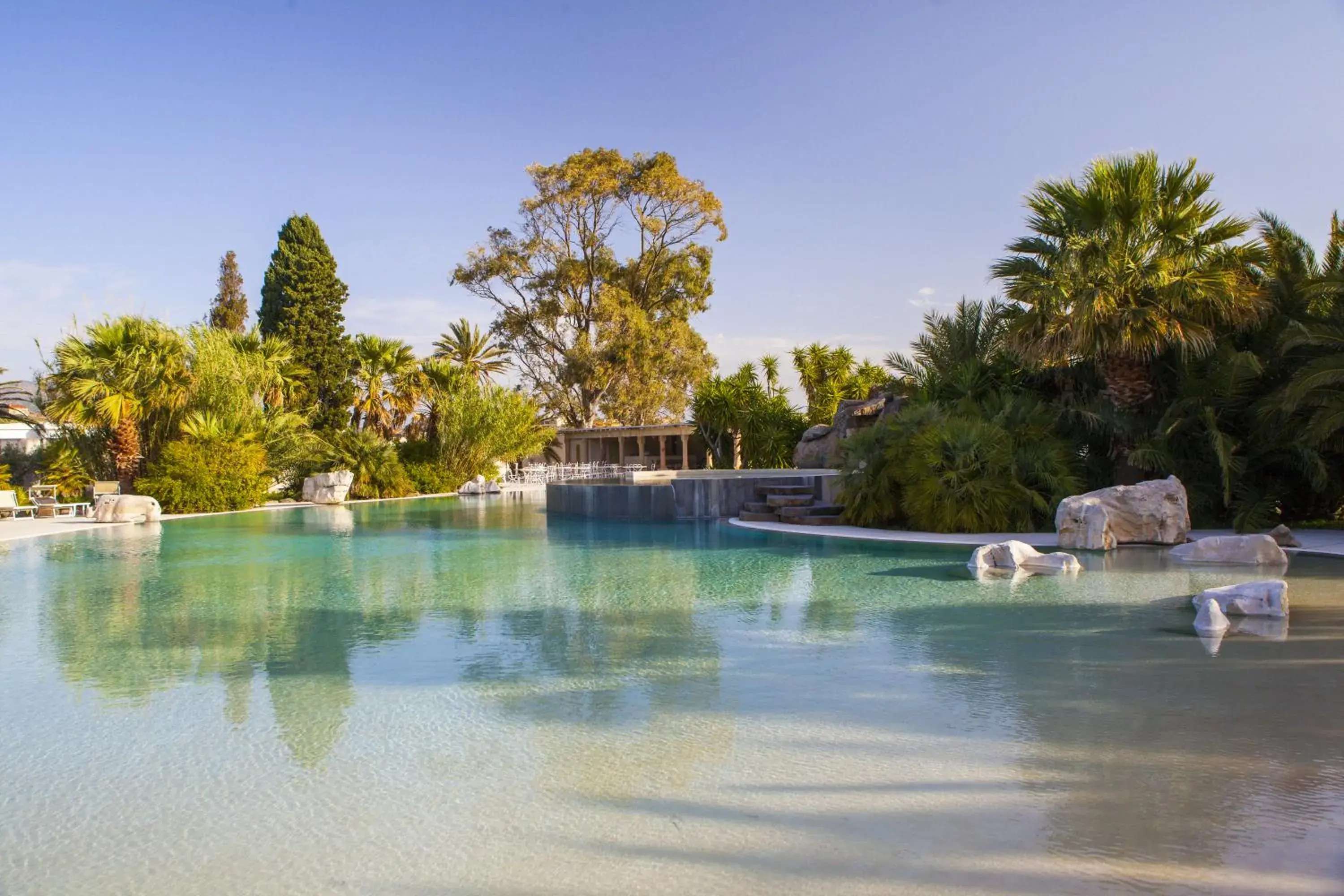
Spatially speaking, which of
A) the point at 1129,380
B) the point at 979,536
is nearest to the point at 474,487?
the point at 979,536

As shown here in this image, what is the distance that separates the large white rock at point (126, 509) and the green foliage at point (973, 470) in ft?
48.8

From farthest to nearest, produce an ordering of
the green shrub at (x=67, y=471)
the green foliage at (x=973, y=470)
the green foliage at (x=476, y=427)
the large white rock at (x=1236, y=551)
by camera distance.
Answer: the green foliage at (x=476, y=427) → the green shrub at (x=67, y=471) → the green foliage at (x=973, y=470) → the large white rock at (x=1236, y=551)

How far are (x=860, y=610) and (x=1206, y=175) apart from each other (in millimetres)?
9376

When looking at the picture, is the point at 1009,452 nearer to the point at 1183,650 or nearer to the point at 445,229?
the point at 1183,650

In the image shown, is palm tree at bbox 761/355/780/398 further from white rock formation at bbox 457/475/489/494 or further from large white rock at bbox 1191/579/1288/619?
large white rock at bbox 1191/579/1288/619

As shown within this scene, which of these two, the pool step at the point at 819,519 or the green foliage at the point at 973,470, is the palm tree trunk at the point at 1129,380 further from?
the pool step at the point at 819,519

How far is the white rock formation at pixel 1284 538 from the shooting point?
34.7 feet

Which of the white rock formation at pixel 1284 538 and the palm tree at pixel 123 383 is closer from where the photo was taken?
the white rock formation at pixel 1284 538

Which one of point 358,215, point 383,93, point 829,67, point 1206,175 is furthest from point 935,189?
point 358,215

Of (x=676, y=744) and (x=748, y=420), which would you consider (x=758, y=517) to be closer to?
(x=748, y=420)

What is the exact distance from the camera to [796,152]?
24.4 metres

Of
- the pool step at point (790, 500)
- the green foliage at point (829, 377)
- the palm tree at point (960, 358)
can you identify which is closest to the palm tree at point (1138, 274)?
the palm tree at point (960, 358)

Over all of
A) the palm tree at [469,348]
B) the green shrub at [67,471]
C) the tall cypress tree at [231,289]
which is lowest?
the green shrub at [67,471]

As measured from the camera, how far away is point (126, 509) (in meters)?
18.3
